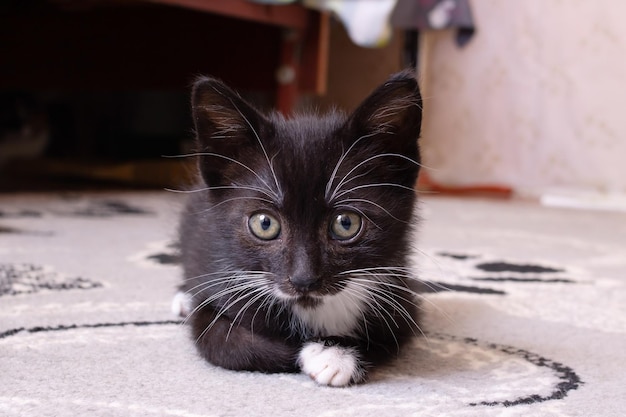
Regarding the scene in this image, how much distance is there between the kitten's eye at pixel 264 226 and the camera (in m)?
0.86

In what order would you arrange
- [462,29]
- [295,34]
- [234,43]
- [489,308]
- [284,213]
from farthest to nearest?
[462,29]
[234,43]
[295,34]
[489,308]
[284,213]

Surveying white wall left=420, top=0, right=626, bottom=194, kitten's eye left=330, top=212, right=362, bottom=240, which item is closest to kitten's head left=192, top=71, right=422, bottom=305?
kitten's eye left=330, top=212, right=362, bottom=240

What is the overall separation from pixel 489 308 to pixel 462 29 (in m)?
2.72

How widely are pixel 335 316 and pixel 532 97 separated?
2956 mm

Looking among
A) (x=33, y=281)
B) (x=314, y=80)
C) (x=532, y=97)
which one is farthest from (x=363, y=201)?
(x=532, y=97)

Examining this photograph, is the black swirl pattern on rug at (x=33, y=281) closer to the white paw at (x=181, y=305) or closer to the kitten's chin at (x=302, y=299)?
the white paw at (x=181, y=305)

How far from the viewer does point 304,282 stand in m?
0.81

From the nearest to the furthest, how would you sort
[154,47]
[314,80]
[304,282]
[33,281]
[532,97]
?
[304,282] → [33,281] → [314,80] → [154,47] → [532,97]

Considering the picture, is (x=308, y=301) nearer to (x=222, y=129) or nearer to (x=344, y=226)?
(x=344, y=226)

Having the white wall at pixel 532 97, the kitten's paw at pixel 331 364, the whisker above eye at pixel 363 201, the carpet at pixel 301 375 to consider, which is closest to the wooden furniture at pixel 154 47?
the white wall at pixel 532 97

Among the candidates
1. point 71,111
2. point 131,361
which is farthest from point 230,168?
point 71,111

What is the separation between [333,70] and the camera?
4191 mm

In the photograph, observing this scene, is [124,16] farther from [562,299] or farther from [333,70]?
Answer: [562,299]

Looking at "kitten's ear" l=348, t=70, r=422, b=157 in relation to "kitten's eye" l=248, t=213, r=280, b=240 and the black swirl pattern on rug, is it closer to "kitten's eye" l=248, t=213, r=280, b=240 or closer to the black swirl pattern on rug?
"kitten's eye" l=248, t=213, r=280, b=240
